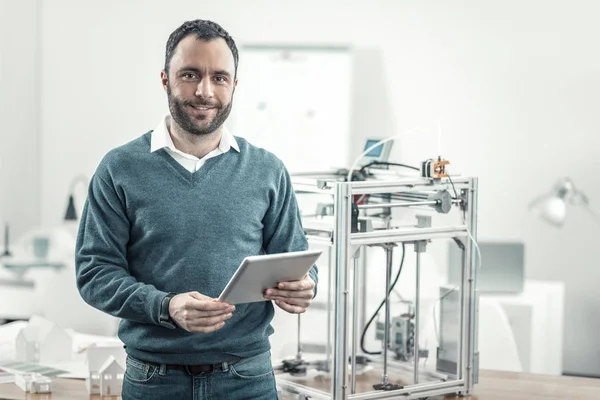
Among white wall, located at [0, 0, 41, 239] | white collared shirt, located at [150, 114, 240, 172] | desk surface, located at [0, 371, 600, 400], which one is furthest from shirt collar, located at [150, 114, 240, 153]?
white wall, located at [0, 0, 41, 239]

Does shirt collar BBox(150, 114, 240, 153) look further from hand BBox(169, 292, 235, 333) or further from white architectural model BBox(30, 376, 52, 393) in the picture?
white architectural model BBox(30, 376, 52, 393)

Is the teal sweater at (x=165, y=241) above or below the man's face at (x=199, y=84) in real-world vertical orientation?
below

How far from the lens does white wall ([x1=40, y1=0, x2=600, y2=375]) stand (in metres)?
5.42

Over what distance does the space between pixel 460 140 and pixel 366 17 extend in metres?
0.97

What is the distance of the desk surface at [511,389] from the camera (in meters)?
2.57

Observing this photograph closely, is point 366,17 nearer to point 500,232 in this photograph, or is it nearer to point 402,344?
point 500,232

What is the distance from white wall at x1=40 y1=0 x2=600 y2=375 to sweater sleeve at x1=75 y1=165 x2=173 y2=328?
3.85m

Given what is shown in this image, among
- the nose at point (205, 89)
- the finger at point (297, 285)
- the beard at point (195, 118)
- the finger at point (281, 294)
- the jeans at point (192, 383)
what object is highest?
the nose at point (205, 89)

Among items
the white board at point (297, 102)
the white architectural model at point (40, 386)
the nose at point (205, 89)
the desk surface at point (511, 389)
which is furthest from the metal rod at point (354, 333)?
the white board at point (297, 102)

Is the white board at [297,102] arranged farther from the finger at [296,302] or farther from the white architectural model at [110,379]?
the finger at [296,302]

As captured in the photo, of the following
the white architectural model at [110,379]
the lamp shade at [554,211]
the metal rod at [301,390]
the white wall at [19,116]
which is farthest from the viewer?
the white wall at [19,116]

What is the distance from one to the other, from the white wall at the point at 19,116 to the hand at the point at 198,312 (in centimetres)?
482

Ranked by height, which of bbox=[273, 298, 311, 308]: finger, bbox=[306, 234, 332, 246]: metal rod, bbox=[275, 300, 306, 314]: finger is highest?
bbox=[306, 234, 332, 246]: metal rod

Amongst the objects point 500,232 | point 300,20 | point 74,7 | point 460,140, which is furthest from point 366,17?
point 74,7
